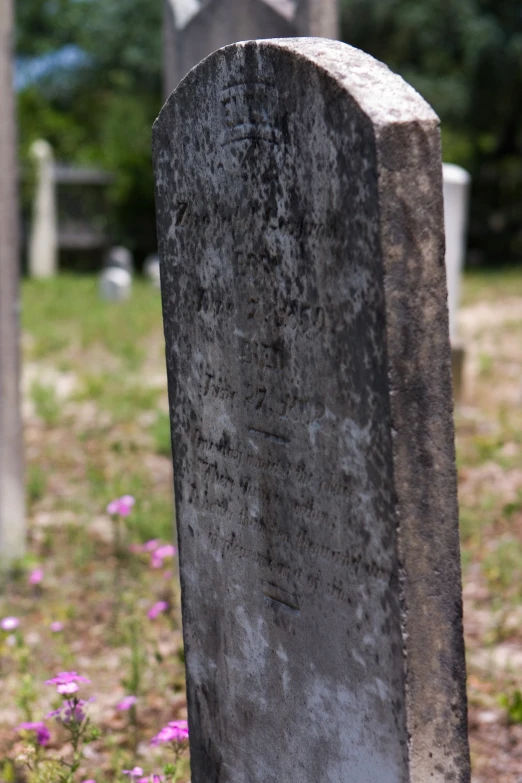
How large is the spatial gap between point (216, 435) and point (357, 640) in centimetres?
55

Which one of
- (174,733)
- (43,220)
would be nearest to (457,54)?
(43,220)

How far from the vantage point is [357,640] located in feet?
5.56

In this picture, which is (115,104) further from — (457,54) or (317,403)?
(317,403)

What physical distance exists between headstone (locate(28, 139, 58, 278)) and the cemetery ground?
9236 millimetres

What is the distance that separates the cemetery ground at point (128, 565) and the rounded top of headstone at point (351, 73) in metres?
1.66

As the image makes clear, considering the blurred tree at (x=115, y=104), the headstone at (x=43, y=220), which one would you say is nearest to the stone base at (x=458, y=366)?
the blurred tree at (x=115, y=104)

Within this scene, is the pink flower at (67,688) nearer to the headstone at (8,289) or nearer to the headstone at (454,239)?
the headstone at (8,289)

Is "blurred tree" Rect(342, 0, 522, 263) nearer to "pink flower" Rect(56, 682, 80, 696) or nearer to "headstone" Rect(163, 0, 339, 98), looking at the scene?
"headstone" Rect(163, 0, 339, 98)

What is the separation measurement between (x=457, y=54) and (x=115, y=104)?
658 centimetres

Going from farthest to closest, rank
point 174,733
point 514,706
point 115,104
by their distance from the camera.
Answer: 1. point 115,104
2. point 514,706
3. point 174,733

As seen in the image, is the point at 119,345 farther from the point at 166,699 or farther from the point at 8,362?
the point at 166,699

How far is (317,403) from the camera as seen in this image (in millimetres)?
1696

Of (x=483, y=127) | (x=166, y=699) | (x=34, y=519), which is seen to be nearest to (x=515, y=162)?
(x=483, y=127)

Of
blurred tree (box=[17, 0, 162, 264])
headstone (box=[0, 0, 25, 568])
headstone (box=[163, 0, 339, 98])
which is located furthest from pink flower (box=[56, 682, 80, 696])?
Result: blurred tree (box=[17, 0, 162, 264])
